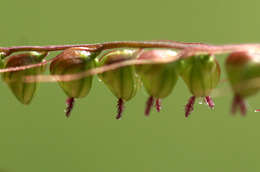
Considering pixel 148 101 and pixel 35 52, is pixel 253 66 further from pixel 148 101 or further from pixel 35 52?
pixel 35 52

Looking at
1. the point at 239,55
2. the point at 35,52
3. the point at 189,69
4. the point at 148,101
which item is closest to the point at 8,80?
the point at 35,52

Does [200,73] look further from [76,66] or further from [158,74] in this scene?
[76,66]

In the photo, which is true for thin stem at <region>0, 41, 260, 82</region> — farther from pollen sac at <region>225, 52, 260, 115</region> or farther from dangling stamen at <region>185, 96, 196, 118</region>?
dangling stamen at <region>185, 96, 196, 118</region>

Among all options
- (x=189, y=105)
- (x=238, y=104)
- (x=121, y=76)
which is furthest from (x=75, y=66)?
(x=238, y=104)

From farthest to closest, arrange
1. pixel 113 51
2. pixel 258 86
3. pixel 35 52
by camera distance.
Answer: pixel 35 52 → pixel 113 51 → pixel 258 86

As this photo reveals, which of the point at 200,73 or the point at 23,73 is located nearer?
the point at 200,73

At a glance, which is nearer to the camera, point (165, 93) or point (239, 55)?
point (239, 55)
